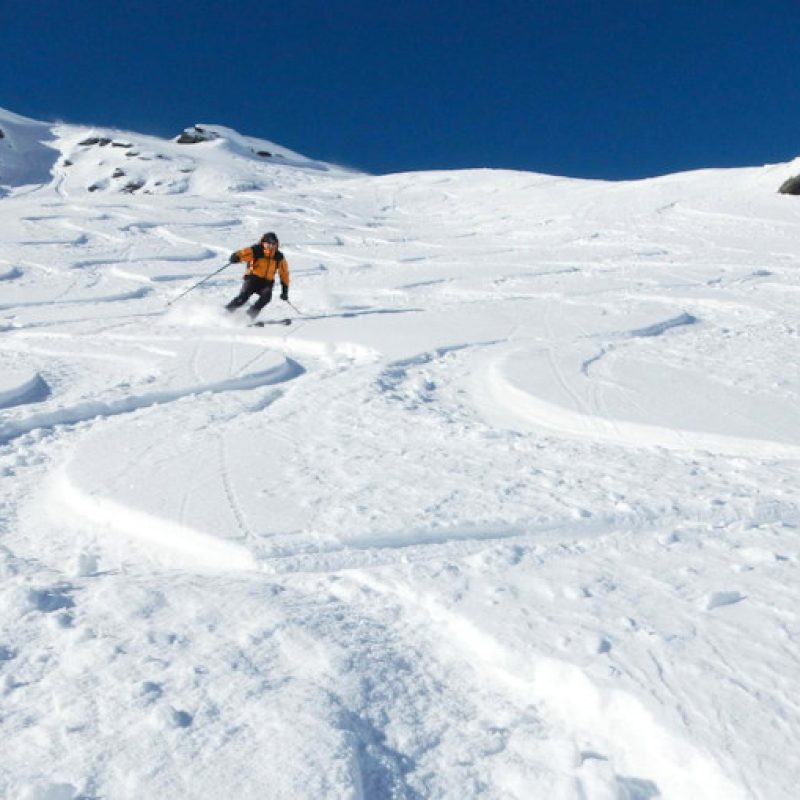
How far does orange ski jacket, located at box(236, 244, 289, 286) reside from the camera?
404 inches

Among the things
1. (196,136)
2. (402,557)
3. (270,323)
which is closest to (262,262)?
(270,323)

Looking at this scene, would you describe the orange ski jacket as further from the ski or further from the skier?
the ski

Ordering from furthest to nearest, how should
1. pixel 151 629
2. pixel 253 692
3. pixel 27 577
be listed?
pixel 27 577 < pixel 151 629 < pixel 253 692

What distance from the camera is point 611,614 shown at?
9.23ft

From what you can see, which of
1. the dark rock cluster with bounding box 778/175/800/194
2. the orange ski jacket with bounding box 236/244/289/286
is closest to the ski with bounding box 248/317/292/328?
the orange ski jacket with bounding box 236/244/289/286

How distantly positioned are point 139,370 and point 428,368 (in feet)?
8.68

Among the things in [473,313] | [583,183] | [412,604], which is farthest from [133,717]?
[583,183]

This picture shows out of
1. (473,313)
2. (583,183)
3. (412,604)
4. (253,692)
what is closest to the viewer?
(253,692)

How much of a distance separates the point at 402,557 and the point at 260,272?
24.4 ft

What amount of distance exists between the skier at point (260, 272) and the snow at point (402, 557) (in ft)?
1.97

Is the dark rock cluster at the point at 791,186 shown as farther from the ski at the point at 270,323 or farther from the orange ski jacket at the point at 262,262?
the ski at the point at 270,323

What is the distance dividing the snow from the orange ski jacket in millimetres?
938

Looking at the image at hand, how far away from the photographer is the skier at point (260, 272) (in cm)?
1016

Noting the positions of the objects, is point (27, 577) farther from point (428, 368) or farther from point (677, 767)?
point (428, 368)
